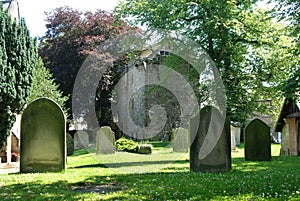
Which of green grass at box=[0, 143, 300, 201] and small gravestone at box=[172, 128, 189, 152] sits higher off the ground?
small gravestone at box=[172, 128, 189, 152]

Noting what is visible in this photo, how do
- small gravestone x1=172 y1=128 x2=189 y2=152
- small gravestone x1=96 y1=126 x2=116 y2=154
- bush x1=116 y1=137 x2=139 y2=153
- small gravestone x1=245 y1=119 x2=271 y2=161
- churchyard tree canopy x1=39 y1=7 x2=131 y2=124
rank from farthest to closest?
churchyard tree canopy x1=39 y1=7 x2=131 y2=124 < small gravestone x1=172 y1=128 x2=189 y2=152 < bush x1=116 y1=137 x2=139 y2=153 < small gravestone x1=96 y1=126 x2=116 y2=154 < small gravestone x1=245 y1=119 x2=271 y2=161

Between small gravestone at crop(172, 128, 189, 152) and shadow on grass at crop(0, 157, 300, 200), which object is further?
small gravestone at crop(172, 128, 189, 152)

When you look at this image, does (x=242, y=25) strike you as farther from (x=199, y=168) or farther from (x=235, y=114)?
(x=199, y=168)

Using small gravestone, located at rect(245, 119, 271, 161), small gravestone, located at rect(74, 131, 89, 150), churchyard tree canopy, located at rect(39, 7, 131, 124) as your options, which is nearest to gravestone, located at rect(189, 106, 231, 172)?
small gravestone, located at rect(245, 119, 271, 161)

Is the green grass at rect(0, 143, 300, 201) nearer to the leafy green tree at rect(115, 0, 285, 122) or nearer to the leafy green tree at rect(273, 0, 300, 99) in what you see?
the leafy green tree at rect(273, 0, 300, 99)

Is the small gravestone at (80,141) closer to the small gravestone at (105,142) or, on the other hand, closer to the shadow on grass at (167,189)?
the small gravestone at (105,142)

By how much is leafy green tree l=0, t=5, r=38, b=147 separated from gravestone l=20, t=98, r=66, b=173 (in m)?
5.24

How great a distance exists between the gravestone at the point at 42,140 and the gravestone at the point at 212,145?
4.07m

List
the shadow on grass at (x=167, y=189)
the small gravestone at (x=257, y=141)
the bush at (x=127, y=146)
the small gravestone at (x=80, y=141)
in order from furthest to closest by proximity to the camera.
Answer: the small gravestone at (x=80, y=141), the bush at (x=127, y=146), the small gravestone at (x=257, y=141), the shadow on grass at (x=167, y=189)

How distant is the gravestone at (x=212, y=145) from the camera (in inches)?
439

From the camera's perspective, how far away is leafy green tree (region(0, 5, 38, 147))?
16078 millimetres

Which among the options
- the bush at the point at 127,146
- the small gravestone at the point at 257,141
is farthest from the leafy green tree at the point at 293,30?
the bush at the point at 127,146

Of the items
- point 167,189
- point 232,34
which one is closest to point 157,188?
point 167,189

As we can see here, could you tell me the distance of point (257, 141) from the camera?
49.7 feet
